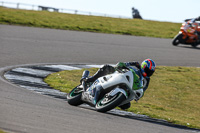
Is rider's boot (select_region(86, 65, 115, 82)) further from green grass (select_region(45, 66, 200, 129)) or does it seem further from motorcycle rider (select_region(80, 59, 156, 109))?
green grass (select_region(45, 66, 200, 129))

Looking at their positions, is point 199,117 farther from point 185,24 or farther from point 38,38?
point 185,24

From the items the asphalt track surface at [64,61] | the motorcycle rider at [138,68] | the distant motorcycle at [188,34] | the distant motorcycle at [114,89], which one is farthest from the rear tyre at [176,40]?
the distant motorcycle at [114,89]

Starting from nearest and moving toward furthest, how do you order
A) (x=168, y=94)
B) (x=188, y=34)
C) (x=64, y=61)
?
(x=168, y=94)
(x=64, y=61)
(x=188, y=34)

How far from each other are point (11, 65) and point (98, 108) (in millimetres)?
5253

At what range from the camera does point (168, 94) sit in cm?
1178

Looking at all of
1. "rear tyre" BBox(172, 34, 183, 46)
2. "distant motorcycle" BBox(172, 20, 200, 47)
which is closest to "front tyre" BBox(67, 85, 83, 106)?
"distant motorcycle" BBox(172, 20, 200, 47)

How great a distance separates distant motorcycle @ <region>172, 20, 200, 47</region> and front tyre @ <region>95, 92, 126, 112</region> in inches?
642

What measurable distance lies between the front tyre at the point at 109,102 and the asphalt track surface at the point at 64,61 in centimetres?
14

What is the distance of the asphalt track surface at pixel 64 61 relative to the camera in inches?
229

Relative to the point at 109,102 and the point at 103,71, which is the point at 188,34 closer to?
the point at 103,71

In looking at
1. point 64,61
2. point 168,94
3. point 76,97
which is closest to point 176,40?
point 64,61

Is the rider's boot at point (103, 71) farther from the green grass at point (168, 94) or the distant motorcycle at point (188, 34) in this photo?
the distant motorcycle at point (188, 34)

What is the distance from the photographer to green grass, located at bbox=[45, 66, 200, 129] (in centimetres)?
881

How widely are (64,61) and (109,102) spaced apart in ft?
24.3
